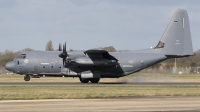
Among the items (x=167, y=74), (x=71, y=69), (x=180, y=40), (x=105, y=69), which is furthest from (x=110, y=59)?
(x=167, y=74)

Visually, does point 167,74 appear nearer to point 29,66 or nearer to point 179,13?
point 179,13

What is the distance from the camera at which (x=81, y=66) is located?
39.6 metres

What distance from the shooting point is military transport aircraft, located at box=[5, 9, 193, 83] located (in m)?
39.3

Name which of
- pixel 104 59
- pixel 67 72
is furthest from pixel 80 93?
pixel 104 59

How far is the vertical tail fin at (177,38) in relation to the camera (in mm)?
41312

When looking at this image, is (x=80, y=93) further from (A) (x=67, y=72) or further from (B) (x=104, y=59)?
(B) (x=104, y=59)

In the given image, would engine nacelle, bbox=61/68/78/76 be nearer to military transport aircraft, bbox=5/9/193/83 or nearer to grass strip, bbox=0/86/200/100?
military transport aircraft, bbox=5/9/193/83

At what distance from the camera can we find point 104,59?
39312mm

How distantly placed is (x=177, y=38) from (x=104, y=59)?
8.96m

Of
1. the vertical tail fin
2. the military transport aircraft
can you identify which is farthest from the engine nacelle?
the vertical tail fin

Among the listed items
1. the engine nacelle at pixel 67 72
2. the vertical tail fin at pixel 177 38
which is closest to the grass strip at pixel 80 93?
the engine nacelle at pixel 67 72

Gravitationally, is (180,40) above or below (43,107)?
above

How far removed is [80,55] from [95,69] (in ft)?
7.31

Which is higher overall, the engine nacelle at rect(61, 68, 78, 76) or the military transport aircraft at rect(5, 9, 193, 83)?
the military transport aircraft at rect(5, 9, 193, 83)
